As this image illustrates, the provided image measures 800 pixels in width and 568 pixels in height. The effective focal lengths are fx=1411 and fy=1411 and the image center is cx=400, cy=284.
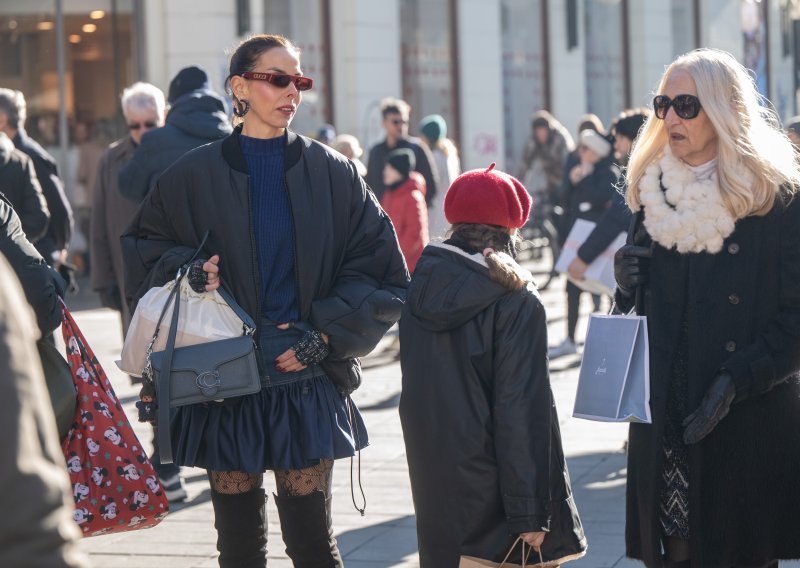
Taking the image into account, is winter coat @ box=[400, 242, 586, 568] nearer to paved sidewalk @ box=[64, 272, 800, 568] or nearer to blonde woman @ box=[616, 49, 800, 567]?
blonde woman @ box=[616, 49, 800, 567]

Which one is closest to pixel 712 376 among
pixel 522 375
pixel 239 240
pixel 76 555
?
pixel 522 375

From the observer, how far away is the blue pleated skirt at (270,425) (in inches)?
162

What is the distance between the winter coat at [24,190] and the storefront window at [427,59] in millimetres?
13069

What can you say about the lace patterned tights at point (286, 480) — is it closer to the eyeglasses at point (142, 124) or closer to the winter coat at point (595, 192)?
the eyeglasses at point (142, 124)

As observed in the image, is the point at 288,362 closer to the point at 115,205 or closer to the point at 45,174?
the point at 115,205

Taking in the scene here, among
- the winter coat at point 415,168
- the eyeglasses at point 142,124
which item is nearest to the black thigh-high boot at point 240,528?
the eyeglasses at point 142,124

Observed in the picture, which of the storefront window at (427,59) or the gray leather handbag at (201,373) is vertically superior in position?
the storefront window at (427,59)

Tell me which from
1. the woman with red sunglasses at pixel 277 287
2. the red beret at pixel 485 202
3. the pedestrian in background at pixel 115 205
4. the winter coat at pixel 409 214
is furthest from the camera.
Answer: the winter coat at pixel 409 214

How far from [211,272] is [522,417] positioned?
1.01 meters

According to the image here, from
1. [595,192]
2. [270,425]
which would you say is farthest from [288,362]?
[595,192]

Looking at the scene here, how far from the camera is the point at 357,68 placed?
18891mm

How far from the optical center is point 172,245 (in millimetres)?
4371

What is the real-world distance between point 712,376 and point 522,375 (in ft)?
1.76

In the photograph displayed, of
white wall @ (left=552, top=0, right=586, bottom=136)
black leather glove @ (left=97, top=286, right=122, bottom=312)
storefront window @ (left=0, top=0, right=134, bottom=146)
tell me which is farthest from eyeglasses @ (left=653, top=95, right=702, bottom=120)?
white wall @ (left=552, top=0, right=586, bottom=136)
